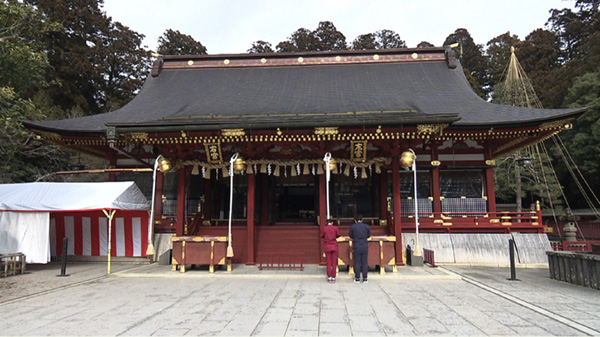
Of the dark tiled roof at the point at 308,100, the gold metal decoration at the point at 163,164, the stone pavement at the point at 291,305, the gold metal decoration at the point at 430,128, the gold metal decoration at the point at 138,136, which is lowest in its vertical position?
the stone pavement at the point at 291,305

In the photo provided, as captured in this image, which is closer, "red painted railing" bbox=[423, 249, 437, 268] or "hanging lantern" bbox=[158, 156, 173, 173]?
"red painted railing" bbox=[423, 249, 437, 268]

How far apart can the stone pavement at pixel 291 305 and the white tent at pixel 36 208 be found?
3.95 feet

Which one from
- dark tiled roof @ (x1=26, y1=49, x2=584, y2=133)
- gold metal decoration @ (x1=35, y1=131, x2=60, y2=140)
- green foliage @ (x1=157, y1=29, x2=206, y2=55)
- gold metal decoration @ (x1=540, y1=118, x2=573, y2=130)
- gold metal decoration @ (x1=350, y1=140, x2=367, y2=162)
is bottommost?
gold metal decoration @ (x1=350, y1=140, x2=367, y2=162)

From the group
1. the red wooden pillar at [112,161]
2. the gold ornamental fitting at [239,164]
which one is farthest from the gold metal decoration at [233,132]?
the red wooden pillar at [112,161]

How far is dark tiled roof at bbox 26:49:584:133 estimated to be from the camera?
9.01 meters

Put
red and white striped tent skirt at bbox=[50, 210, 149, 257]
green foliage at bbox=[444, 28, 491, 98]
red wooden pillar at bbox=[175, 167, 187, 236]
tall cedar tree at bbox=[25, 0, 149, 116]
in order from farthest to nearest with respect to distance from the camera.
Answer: green foliage at bbox=[444, 28, 491, 98], tall cedar tree at bbox=[25, 0, 149, 116], red and white striped tent skirt at bbox=[50, 210, 149, 257], red wooden pillar at bbox=[175, 167, 187, 236]

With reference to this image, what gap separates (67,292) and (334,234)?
5.59 meters

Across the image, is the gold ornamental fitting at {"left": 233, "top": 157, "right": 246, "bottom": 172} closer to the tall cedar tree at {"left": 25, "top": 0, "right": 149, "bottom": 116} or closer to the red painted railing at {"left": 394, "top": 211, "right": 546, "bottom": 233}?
the red painted railing at {"left": 394, "top": 211, "right": 546, "bottom": 233}

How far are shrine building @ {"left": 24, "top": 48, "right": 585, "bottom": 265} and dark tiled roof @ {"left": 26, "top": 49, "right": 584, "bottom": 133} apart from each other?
69 mm

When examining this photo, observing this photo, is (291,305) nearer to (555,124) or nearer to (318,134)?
(318,134)

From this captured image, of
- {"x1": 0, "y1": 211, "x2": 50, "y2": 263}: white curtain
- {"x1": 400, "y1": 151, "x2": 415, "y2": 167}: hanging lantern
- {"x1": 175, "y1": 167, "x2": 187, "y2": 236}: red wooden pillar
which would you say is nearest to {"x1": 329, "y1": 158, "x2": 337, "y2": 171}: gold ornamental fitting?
{"x1": 400, "y1": 151, "x2": 415, "y2": 167}: hanging lantern

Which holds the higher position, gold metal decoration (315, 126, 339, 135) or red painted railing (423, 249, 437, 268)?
gold metal decoration (315, 126, 339, 135)

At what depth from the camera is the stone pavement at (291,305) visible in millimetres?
4094

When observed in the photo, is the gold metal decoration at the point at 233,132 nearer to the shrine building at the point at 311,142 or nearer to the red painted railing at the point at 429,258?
the shrine building at the point at 311,142
